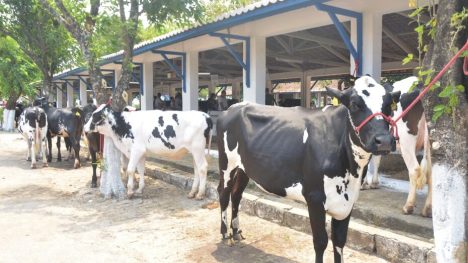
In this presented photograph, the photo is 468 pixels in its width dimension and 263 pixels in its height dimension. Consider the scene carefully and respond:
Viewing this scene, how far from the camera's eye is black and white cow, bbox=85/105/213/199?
691 centimetres

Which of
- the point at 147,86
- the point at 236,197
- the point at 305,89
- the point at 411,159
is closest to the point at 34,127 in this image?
the point at 147,86

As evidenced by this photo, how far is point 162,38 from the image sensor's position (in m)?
9.92

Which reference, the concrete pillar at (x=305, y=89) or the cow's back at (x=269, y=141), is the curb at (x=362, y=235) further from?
the concrete pillar at (x=305, y=89)

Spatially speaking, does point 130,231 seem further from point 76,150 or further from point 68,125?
point 68,125

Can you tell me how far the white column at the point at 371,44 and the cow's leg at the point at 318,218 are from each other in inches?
142

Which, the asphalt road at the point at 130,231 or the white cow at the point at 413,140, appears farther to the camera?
the white cow at the point at 413,140

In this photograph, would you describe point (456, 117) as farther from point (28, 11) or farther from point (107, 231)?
point (28, 11)

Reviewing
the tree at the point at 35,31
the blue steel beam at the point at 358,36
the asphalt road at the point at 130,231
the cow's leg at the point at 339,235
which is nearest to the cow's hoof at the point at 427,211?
the asphalt road at the point at 130,231

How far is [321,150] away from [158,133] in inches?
162

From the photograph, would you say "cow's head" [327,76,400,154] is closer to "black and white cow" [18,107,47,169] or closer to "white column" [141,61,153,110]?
"black and white cow" [18,107,47,169]

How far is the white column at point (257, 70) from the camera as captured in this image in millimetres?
8594

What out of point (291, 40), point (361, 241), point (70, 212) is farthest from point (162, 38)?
point (361, 241)

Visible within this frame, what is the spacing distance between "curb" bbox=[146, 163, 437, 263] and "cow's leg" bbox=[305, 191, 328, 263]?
1.08m

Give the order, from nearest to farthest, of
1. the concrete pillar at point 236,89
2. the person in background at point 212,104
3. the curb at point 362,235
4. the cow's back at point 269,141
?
the cow's back at point 269,141 → the curb at point 362,235 → the person in background at point 212,104 → the concrete pillar at point 236,89
